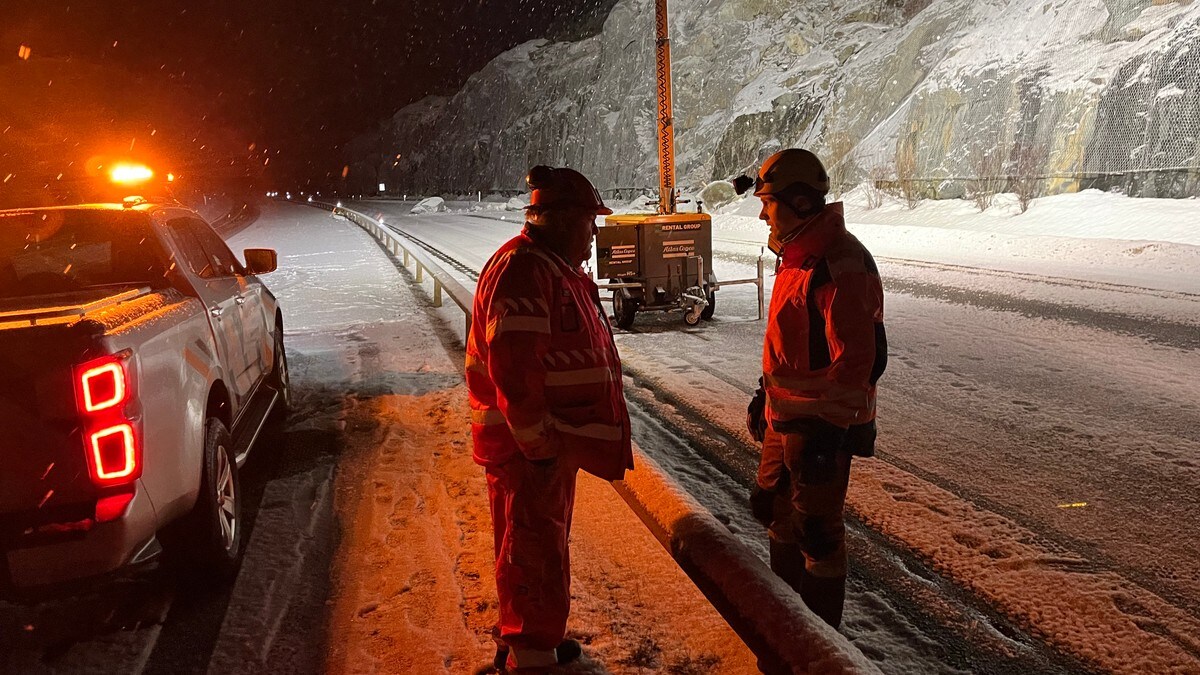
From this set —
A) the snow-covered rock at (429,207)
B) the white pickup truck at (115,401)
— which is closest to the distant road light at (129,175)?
the white pickup truck at (115,401)

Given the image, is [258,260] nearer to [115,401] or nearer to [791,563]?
[115,401]

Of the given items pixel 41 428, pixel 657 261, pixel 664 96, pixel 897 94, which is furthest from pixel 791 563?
pixel 897 94

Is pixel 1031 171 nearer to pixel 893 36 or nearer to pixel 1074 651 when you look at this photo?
pixel 893 36

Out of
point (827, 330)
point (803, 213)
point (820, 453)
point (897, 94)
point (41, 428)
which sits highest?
point (897, 94)

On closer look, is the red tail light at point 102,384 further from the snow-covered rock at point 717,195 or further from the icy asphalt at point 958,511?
the snow-covered rock at point 717,195

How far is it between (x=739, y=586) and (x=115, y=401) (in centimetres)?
227

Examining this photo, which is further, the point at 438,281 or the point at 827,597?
the point at 438,281

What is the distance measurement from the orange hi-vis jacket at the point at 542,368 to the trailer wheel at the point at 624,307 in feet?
22.6

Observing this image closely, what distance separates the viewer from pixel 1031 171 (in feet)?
71.9

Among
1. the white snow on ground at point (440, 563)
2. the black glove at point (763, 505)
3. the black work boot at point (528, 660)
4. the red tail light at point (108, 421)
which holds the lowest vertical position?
the white snow on ground at point (440, 563)

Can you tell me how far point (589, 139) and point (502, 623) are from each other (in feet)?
193

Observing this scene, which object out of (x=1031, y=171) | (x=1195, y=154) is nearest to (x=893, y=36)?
(x=1031, y=171)

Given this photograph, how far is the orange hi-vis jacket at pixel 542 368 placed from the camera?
7.76ft

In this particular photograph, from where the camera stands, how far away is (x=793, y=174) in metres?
2.86
